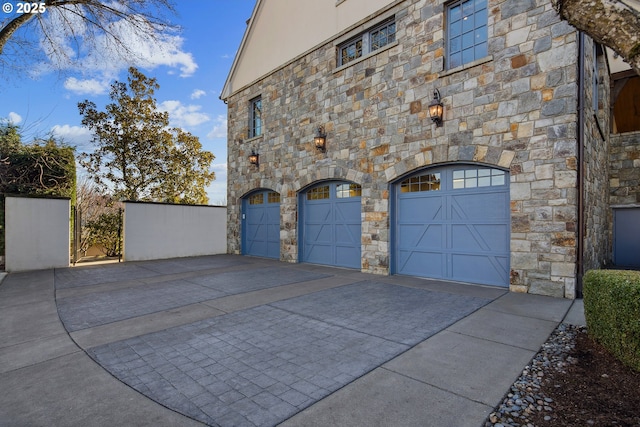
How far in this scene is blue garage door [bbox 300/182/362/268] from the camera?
809cm

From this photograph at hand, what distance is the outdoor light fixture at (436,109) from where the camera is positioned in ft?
20.2

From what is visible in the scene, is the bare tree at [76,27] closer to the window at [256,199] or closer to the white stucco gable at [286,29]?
the white stucco gable at [286,29]

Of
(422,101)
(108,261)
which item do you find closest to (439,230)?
(422,101)

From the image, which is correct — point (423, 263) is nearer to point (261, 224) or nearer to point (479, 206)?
point (479, 206)

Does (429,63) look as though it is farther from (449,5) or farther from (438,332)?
(438,332)

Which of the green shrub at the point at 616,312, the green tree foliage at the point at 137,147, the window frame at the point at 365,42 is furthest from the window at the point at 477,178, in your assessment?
the green tree foliage at the point at 137,147

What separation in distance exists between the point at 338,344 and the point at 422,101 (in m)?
5.33

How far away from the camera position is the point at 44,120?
7949 millimetres

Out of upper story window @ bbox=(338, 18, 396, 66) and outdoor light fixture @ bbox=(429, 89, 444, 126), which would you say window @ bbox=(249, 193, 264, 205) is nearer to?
upper story window @ bbox=(338, 18, 396, 66)

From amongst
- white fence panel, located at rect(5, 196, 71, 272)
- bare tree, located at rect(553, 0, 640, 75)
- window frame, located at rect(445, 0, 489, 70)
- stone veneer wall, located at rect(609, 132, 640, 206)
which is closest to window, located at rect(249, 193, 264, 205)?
white fence panel, located at rect(5, 196, 71, 272)

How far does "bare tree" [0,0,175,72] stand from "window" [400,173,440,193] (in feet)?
21.5

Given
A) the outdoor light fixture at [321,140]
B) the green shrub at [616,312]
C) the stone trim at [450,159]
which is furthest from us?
the outdoor light fixture at [321,140]

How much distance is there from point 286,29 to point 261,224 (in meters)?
6.32

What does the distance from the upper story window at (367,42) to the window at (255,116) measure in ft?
12.9
